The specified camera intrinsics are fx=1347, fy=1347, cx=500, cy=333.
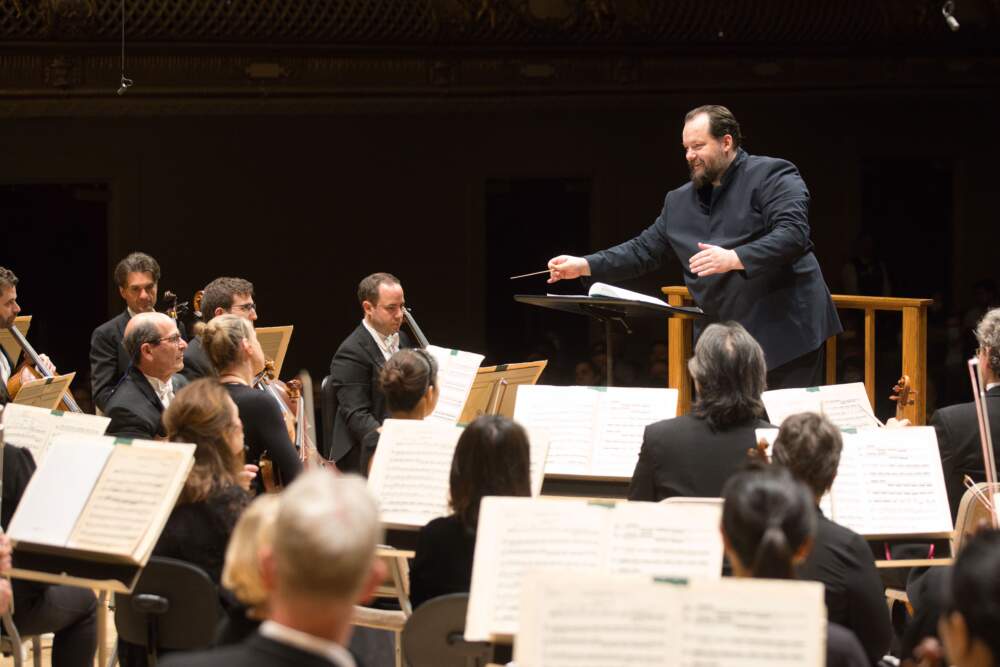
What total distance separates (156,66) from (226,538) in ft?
23.2

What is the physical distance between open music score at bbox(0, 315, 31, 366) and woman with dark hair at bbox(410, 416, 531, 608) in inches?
160

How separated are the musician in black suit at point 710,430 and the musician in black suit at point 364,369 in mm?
1831

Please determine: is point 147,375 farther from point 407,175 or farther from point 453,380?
point 407,175

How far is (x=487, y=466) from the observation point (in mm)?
3393

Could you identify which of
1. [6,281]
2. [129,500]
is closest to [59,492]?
[129,500]

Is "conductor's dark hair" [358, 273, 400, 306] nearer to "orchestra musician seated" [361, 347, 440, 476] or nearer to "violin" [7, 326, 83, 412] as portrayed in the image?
"orchestra musician seated" [361, 347, 440, 476]

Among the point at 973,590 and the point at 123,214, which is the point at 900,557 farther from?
the point at 123,214

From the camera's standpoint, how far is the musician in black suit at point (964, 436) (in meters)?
4.17

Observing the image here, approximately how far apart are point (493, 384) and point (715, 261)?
1.29 meters

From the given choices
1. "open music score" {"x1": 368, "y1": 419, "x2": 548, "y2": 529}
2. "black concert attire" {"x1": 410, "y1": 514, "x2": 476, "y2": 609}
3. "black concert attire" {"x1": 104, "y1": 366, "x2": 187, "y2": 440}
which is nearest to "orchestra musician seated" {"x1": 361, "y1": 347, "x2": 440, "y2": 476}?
"open music score" {"x1": 368, "y1": 419, "x2": 548, "y2": 529}

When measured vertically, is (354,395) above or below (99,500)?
above

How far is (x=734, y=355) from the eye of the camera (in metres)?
3.91

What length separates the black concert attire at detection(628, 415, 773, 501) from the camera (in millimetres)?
3764

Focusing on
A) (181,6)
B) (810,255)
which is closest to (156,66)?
(181,6)
